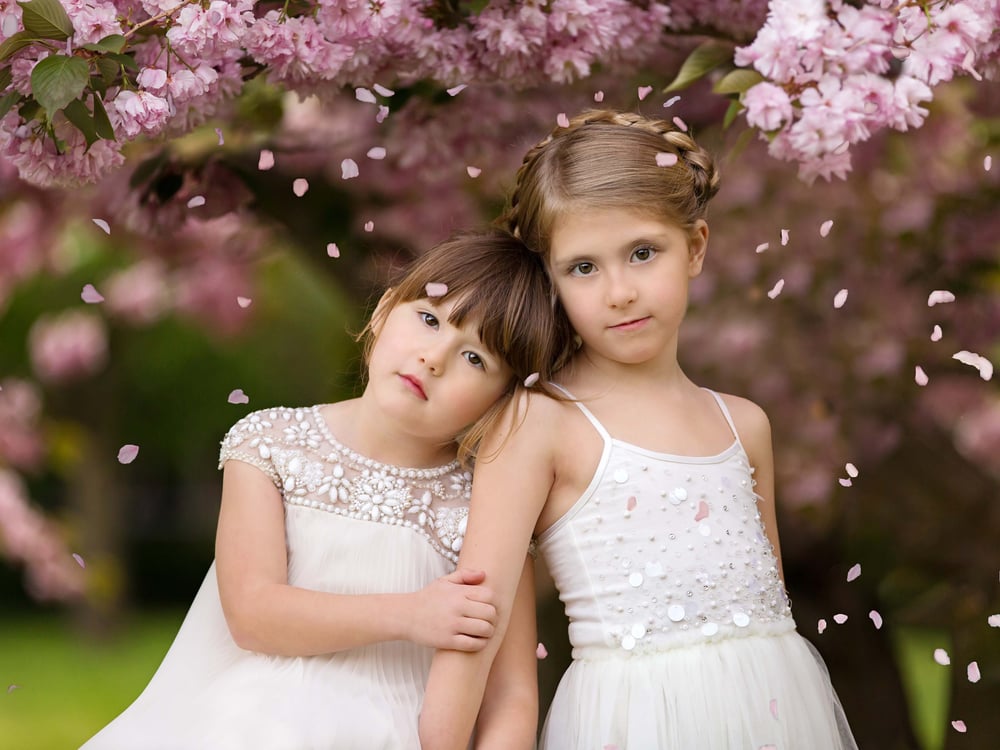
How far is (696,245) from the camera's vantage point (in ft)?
6.86

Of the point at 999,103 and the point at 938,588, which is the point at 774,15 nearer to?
the point at 999,103

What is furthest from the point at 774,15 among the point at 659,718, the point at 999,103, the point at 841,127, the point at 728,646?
the point at 999,103

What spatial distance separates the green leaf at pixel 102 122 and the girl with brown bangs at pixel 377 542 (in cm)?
53

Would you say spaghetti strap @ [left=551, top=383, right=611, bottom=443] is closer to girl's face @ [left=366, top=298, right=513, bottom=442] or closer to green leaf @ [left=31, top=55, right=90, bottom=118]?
girl's face @ [left=366, top=298, right=513, bottom=442]

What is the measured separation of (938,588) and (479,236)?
6.98 ft

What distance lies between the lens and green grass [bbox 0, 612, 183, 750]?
7574mm

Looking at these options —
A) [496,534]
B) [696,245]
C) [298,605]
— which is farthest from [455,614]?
Result: [696,245]

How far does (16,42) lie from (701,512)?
1.32 metres

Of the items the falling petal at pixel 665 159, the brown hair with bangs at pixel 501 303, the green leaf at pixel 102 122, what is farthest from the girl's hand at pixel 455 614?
the green leaf at pixel 102 122

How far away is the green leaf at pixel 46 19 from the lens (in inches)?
69.3

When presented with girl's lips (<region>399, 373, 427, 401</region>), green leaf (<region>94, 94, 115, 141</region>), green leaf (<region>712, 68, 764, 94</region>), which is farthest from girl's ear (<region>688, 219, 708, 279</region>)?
green leaf (<region>94, 94, 115, 141</region>)

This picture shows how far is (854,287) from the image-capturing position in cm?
396

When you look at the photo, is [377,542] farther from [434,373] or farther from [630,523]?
[630,523]

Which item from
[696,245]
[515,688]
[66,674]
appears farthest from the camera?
[66,674]
